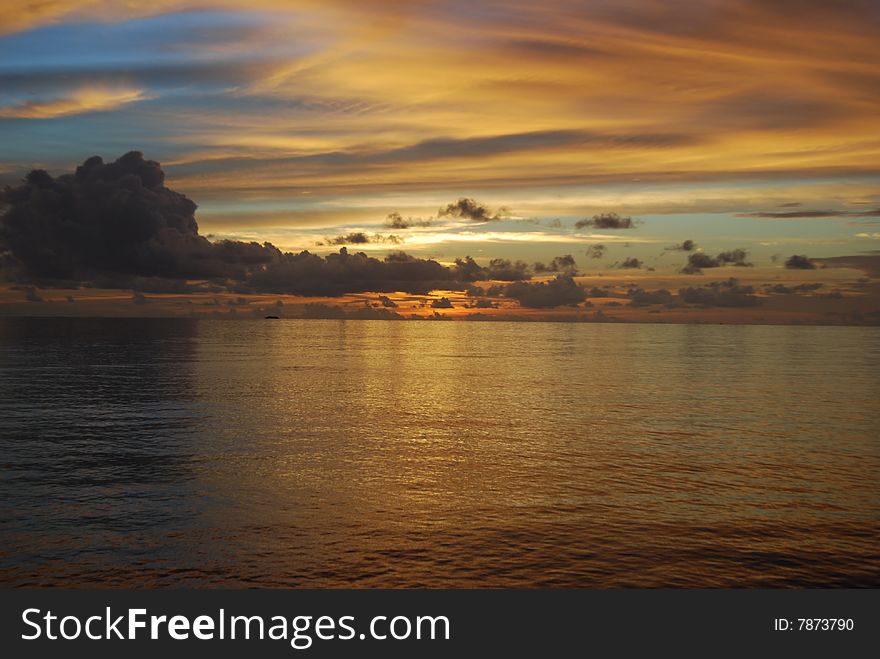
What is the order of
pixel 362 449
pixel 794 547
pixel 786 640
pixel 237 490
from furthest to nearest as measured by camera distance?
pixel 362 449, pixel 237 490, pixel 794 547, pixel 786 640

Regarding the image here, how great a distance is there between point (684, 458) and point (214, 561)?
33834 millimetres

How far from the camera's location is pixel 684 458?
2000 inches

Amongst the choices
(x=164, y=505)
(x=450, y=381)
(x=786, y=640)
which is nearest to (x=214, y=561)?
(x=164, y=505)

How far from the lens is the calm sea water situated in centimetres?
2852

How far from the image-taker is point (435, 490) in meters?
41.2

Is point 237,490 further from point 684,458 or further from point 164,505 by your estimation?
point 684,458

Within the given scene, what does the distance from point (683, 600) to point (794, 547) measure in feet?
28.6

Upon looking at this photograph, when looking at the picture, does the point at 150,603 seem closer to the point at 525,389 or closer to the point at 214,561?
the point at 214,561

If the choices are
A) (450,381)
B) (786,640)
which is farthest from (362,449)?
(450,381)

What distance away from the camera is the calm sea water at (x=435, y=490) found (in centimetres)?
2852

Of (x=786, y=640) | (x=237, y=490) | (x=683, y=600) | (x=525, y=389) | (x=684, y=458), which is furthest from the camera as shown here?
(x=525, y=389)

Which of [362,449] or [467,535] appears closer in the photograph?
[467,535]

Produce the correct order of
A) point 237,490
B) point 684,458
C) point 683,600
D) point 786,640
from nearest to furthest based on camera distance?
point 786,640, point 683,600, point 237,490, point 684,458

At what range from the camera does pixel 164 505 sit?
37125mm
